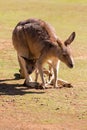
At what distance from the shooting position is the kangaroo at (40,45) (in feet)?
29.8

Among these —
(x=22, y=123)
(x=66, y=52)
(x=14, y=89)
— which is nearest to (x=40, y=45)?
(x=66, y=52)

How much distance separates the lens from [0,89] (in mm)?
9453

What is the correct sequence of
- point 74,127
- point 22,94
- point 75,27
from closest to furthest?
point 74,127
point 22,94
point 75,27

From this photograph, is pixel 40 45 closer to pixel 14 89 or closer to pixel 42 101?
pixel 14 89

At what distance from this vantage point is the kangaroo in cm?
909

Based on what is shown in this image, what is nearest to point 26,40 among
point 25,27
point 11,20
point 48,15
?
point 25,27

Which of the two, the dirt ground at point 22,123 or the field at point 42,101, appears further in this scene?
the field at point 42,101

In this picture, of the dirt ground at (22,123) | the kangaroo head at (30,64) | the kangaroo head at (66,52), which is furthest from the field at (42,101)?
the kangaroo head at (66,52)

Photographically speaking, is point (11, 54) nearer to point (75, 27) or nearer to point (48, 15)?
point (75, 27)

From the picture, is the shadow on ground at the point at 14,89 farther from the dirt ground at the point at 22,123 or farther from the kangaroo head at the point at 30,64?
the dirt ground at the point at 22,123

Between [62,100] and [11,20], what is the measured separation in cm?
1436

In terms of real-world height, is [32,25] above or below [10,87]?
above

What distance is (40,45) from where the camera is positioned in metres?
9.30

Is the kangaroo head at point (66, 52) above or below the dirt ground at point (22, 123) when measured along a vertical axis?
above
